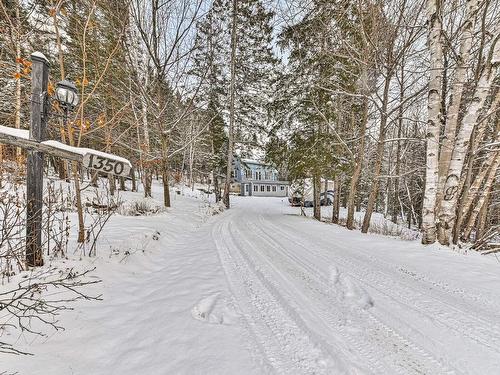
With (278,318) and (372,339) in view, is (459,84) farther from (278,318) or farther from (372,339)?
(278,318)

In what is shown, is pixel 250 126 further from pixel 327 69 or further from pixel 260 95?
pixel 327 69

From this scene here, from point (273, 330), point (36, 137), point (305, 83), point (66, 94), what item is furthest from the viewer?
point (305, 83)

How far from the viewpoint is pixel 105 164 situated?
7.79ft

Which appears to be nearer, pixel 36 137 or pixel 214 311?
pixel 214 311

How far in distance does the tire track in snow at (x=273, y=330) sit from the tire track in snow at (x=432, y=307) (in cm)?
151

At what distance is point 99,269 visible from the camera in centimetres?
376

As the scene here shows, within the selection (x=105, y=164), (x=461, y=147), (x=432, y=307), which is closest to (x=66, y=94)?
(x=105, y=164)

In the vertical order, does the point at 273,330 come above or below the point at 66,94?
below

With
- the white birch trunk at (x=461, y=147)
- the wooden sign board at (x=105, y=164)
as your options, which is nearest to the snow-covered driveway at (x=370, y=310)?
the white birch trunk at (x=461, y=147)

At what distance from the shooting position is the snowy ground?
78.4 inches

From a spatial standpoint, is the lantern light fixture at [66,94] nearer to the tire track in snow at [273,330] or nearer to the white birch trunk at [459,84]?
the tire track in snow at [273,330]

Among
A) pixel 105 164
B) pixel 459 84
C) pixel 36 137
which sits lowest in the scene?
pixel 105 164

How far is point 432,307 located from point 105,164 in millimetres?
3926

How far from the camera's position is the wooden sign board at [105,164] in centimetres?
233
